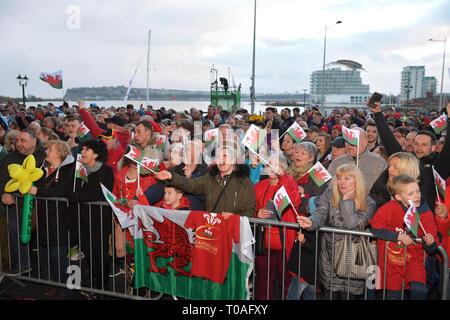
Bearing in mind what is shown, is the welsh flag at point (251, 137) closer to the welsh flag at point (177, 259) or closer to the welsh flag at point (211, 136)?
the welsh flag at point (177, 259)

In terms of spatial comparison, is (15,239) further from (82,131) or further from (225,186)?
(225,186)

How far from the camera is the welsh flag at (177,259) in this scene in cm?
388

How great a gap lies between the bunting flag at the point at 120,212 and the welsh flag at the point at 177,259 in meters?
0.20

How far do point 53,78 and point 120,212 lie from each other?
11.5 meters

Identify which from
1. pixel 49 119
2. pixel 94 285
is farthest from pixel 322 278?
pixel 49 119

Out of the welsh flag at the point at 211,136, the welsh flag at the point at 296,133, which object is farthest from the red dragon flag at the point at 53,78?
the welsh flag at the point at 296,133

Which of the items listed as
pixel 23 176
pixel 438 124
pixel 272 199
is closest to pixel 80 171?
pixel 23 176

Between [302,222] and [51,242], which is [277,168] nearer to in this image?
[302,222]

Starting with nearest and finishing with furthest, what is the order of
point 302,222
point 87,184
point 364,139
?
point 302,222 → point 87,184 → point 364,139

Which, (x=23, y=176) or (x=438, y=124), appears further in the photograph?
(x=438, y=124)

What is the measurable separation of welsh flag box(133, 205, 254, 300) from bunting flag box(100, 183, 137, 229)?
0.20 meters

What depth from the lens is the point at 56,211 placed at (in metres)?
4.56
